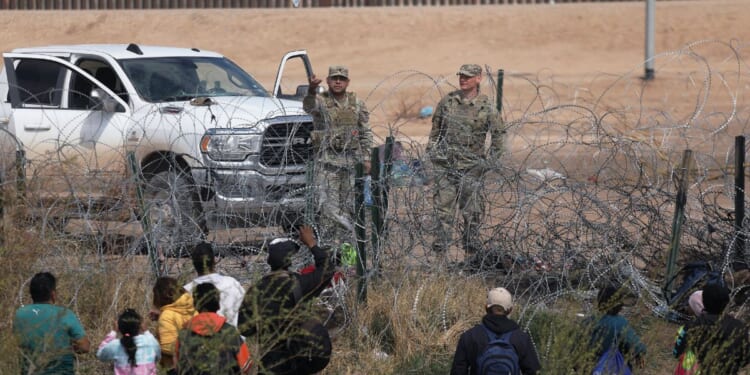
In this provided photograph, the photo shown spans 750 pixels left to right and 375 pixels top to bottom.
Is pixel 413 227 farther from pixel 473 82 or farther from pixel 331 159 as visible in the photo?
pixel 473 82

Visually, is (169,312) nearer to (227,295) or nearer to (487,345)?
(227,295)

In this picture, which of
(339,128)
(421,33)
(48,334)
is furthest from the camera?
(421,33)

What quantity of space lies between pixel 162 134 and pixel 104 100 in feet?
1.82

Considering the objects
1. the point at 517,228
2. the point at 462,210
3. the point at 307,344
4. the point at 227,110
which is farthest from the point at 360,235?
the point at 227,110

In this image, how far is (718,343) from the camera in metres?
5.89

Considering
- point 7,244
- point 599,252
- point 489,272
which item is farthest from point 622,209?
point 7,244

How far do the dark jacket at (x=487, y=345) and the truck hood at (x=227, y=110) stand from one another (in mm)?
3843

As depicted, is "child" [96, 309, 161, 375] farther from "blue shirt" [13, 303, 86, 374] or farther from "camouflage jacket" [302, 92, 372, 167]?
"camouflage jacket" [302, 92, 372, 167]

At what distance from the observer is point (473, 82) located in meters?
9.31

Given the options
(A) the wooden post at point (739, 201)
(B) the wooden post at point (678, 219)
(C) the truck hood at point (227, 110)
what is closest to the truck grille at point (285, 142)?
(C) the truck hood at point (227, 110)

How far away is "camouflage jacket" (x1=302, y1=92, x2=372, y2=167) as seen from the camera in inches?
320

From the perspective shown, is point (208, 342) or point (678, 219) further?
point (678, 219)

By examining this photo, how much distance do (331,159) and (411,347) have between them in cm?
161

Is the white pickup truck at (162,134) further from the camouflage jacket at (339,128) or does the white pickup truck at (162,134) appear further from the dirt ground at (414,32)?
the dirt ground at (414,32)
